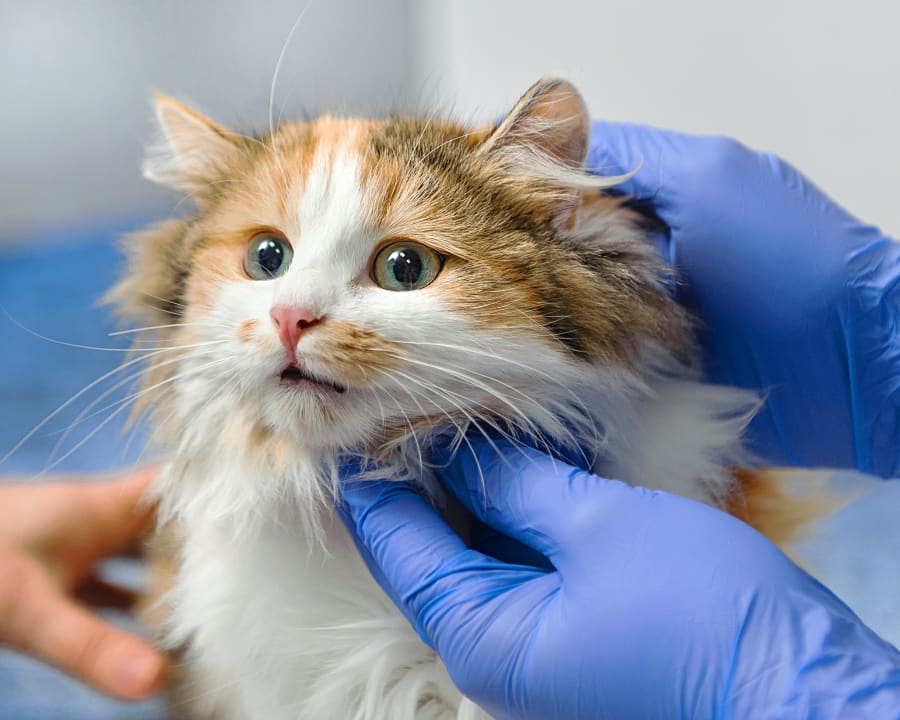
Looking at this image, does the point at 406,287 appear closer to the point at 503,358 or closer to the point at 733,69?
the point at 503,358

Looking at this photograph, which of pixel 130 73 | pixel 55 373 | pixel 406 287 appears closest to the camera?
pixel 406 287

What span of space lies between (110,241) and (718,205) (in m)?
1.88

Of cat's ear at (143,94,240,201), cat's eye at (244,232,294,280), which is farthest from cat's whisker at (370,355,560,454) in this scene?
cat's ear at (143,94,240,201)

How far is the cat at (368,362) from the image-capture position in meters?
1.05

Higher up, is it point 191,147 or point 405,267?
point 191,147

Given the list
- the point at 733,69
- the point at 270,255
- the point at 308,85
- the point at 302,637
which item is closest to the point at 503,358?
the point at 270,255

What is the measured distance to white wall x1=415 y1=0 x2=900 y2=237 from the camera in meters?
1.95

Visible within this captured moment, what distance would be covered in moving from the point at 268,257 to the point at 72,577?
955 millimetres

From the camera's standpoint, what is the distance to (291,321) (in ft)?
3.24

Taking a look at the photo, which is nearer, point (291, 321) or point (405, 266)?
point (291, 321)

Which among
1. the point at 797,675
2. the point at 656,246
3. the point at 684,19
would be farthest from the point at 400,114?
the point at 684,19

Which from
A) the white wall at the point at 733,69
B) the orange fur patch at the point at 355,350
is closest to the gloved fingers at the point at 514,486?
the orange fur patch at the point at 355,350

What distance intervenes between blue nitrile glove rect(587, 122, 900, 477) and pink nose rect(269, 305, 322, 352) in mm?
695

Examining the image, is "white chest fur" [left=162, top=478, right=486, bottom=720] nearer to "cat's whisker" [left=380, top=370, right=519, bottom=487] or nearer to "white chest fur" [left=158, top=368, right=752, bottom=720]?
"white chest fur" [left=158, top=368, right=752, bottom=720]
